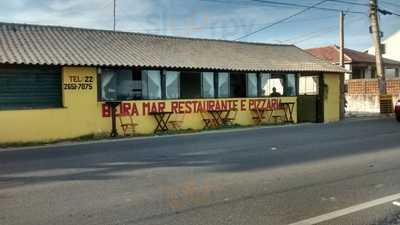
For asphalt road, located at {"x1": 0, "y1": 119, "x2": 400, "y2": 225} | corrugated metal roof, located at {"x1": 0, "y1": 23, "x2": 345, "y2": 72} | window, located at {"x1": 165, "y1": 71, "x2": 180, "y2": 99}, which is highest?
corrugated metal roof, located at {"x1": 0, "y1": 23, "x2": 345, "y2": 72}

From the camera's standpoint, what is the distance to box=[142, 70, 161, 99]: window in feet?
62.8

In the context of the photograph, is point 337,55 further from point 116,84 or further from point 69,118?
point 69,118

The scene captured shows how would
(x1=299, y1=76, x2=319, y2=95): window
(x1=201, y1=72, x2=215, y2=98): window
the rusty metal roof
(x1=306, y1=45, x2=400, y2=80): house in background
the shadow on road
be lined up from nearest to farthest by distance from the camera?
the shadow on road → (x1=201, y1=72, x2=215, y2=98): window → (x1=299, y1=76, x2=319, y2=95): window → (x1=306, y1=45, x2=400, y2=80): house in background → the rusty metal roof

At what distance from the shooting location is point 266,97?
891 inches

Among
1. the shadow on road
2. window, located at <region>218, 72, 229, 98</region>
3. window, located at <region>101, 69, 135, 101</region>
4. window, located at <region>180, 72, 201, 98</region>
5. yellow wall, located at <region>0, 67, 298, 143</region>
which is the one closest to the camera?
the shadow on road

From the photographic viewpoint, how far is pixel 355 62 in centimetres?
4412

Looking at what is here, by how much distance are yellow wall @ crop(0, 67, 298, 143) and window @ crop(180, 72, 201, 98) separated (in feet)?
7.59

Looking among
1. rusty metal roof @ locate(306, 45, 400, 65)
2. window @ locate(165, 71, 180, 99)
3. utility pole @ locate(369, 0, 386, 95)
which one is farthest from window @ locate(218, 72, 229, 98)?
rusty metal roof @ locate(306, 45, 400, 65)

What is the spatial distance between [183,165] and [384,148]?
5.36 meters

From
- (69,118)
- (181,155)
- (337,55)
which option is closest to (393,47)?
(337,55)

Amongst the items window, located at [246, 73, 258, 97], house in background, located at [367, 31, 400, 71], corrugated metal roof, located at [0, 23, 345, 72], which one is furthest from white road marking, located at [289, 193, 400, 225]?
house in background, located at [367, 31, 400, 71]

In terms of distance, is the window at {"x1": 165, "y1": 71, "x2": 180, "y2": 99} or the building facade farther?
the building facade

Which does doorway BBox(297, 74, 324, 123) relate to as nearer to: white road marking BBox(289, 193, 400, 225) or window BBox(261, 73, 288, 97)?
window BBox(261, 73, 288, 97)

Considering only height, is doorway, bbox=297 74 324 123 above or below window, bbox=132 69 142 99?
below
